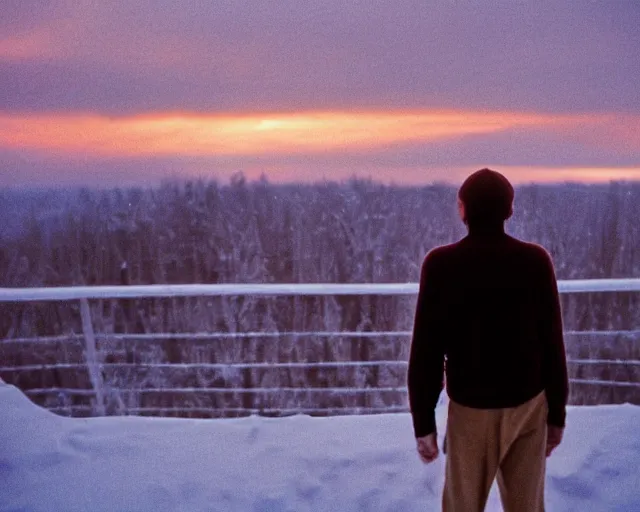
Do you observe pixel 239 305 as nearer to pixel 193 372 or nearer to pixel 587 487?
pixel 193 372

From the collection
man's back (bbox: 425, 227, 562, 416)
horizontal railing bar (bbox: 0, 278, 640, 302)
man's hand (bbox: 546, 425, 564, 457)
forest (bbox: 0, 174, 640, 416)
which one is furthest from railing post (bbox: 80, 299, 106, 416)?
forest (bbox: 0, 174, 640, 416)

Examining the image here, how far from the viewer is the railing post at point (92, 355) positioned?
301cm

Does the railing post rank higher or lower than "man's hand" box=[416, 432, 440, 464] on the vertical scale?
lower

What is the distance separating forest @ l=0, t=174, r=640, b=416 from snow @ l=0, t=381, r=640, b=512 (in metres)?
8.15

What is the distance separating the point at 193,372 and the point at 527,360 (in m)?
11.9

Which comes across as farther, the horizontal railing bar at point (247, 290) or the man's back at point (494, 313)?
the horizontal railing bar at point (247, 290)

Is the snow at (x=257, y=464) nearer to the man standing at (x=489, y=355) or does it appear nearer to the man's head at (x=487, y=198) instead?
the man standing at (x=489, y=355)

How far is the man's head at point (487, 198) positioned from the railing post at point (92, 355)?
2.29 meters

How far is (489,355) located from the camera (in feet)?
4.52

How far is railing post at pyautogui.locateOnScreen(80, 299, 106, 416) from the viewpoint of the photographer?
3.01m

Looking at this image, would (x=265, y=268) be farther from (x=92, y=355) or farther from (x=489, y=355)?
(x=489, y=355)

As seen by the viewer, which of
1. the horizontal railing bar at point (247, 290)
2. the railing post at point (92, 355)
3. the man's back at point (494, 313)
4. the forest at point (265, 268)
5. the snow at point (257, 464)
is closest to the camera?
the man's back at point (494, 313)

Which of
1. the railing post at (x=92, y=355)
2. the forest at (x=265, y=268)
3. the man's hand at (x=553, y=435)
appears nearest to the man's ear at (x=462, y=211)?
the man's hand at (x=553, y=435)

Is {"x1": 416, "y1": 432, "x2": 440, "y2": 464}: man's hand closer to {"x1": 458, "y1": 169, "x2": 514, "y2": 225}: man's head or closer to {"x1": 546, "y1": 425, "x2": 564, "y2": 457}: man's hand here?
{"x1": 546, "y1": 425, "x2": 564, "y2": 457}: man's hand
